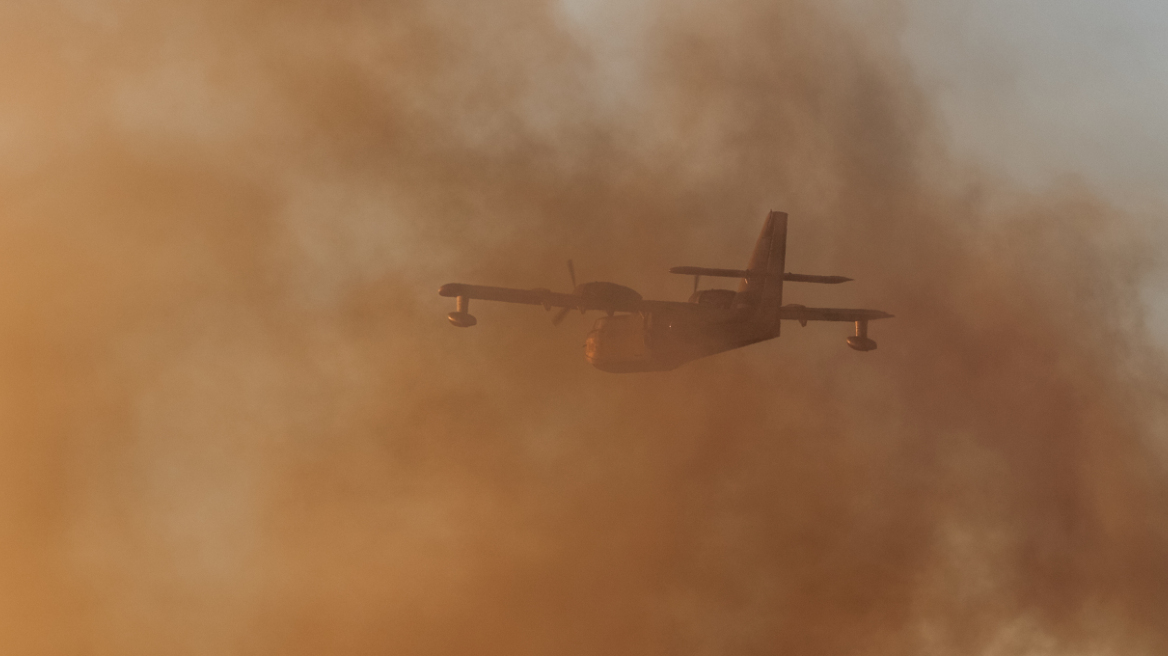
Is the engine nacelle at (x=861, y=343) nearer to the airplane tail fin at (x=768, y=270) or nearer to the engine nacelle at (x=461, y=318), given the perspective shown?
the airplane tail fin at (x=768, y=270)

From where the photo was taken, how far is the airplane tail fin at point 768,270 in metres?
37.8

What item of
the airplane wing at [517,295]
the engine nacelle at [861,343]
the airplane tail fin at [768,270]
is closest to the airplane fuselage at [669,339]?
the airplane tail fin at [768,270]

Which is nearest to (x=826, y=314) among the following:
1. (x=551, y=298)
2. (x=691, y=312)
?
(x=691, y=312)

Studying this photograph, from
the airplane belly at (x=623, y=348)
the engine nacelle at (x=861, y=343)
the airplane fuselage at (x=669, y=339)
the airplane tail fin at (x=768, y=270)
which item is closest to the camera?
the airplane fuselage at (x=669, y=339)

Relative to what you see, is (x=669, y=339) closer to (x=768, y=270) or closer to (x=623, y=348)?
(x=623, y=348)

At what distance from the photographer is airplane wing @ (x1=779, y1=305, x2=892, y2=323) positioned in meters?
39.5

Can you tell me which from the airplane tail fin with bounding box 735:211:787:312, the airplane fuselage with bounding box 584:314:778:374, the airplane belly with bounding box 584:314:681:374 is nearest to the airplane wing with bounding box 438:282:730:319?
the airplane fuselage with bounding box 584:314:778:374

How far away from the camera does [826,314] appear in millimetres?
40156

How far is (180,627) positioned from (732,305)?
→ 6312 cm

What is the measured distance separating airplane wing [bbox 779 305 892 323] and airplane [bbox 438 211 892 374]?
0.05 metres

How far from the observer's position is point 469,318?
34344 mm

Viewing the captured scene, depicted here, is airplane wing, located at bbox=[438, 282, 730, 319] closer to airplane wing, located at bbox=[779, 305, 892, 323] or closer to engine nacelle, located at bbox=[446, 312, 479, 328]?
engine nacelle, located at bbox=[446, 312, 479, 328]

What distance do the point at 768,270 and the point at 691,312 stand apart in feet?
13.9

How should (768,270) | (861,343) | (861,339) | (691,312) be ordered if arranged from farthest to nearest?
(861,339)
(861,343)
(768,270)
(691,312)
